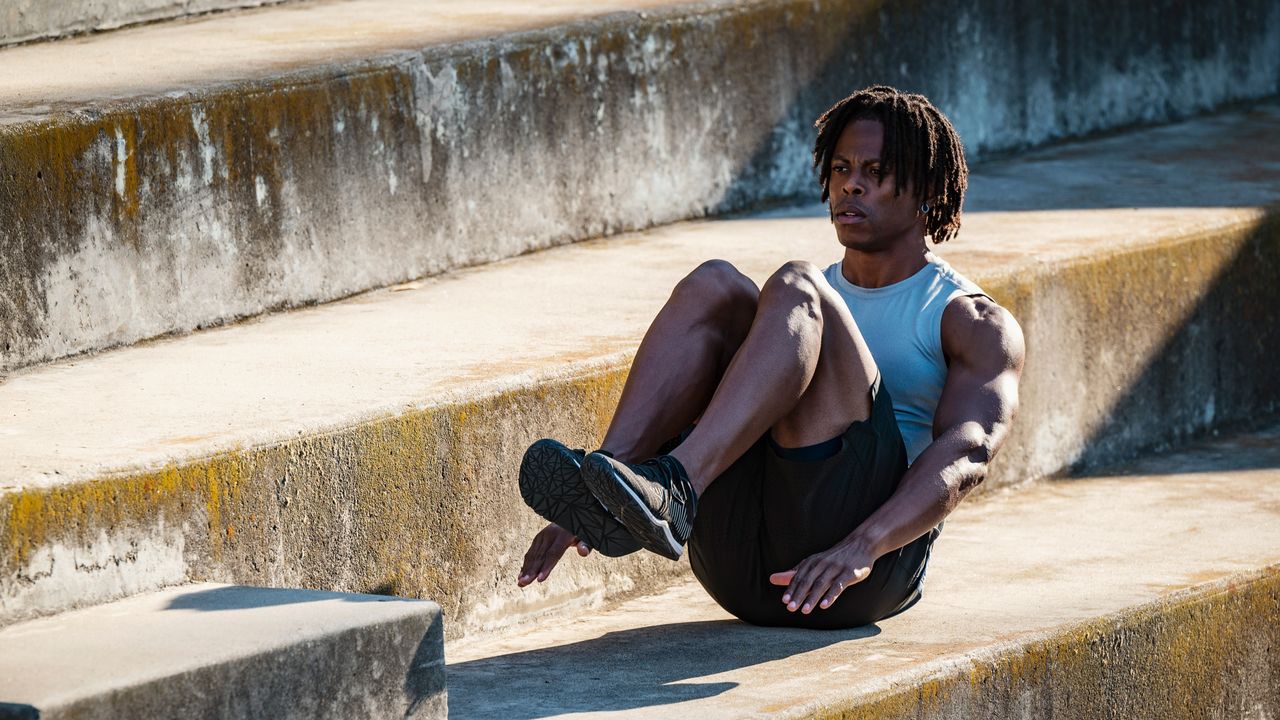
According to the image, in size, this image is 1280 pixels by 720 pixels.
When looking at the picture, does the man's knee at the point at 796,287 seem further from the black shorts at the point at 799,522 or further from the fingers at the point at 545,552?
the fingers at the point at 545,552

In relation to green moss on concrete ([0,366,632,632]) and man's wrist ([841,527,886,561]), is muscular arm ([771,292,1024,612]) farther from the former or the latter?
green moss on concrete ([0,366,632,632])

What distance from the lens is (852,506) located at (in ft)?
11.0

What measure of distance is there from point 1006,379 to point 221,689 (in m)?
1.48

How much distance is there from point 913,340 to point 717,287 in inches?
15.5

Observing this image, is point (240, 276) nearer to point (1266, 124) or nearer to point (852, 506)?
point (852, 506)

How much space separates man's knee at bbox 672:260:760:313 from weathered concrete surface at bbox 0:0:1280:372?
1.38 meters

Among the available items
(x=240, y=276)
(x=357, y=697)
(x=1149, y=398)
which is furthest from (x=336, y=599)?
(x=1149, y=398)

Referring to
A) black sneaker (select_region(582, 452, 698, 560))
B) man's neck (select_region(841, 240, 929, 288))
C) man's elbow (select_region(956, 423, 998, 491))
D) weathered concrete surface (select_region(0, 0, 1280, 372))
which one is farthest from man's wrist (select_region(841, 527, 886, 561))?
weathered concrete surface (select_region(0, 0, 1280, 372))

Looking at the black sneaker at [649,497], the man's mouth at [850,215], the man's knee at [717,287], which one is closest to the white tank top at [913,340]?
the man's mouth at [850,215]

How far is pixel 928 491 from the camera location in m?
3.31

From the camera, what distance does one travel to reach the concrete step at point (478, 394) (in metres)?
3.20

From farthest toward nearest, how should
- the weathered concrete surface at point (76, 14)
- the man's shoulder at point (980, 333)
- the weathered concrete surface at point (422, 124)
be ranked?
the weathered concrete surface at point (76, 14) → the weathered concrete surface at point (422, 124) → the man's shoulder at point (980, 333)

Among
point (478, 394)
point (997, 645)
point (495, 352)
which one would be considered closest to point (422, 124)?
point (495, 352)

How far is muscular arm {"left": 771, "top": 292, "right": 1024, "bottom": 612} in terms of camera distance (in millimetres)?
3260
